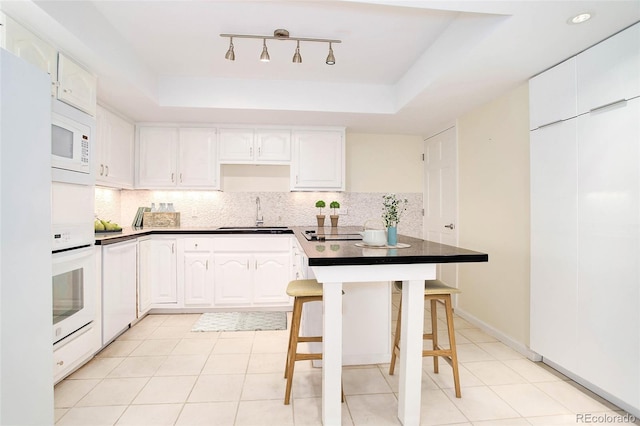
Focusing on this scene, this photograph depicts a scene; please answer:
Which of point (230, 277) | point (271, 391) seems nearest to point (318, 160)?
point (230, 277)

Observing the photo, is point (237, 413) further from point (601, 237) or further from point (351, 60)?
point (351, 60)

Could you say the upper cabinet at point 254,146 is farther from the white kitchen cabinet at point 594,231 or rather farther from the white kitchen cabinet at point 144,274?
the white kitchen cabinet at point 594,231

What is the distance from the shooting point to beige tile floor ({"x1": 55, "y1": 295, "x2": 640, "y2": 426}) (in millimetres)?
1837

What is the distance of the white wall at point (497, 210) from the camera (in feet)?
8.80

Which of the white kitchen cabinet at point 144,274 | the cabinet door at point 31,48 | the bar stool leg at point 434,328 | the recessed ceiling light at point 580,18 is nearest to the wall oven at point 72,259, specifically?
the cabinet door at point 31,48

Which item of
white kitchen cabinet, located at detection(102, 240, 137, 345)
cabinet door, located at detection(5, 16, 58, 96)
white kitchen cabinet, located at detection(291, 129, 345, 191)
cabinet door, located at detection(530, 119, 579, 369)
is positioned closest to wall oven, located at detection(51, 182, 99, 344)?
white kitchen cabinet, located at detection(102, 240, 137, 345)

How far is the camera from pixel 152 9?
2160mm

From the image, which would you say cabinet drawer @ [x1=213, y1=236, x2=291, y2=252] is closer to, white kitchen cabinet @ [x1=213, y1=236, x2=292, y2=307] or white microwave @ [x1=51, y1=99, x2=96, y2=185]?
white kitchen cabinet @ [x1=213, y1=236, x2=292, y2=307]

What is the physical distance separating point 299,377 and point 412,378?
0.88 m

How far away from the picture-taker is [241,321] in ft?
11.2

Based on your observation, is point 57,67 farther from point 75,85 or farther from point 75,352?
point 75,352

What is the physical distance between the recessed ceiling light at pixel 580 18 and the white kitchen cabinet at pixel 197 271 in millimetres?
3480

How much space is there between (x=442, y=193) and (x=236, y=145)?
2.59 meters

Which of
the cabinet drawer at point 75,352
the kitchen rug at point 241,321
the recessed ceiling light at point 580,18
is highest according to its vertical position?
the recessed ceiling light at point 580,18
